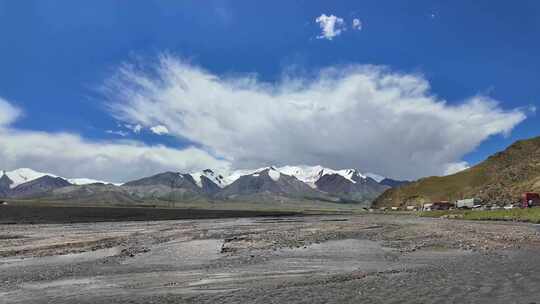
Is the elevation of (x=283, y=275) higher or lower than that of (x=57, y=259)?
lower

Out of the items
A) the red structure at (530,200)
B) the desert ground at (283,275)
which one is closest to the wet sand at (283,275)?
the desert ground at (283,275)

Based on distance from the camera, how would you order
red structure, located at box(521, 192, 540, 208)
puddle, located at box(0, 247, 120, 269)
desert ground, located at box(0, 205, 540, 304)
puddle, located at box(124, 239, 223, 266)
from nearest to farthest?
desert ground, located at box(0, 205, 540, 304) → puddle, located at box(124, 239, 223, 266) → puddle, located at box(0, 247, 120, 269) → red structure, located at box(521, 192, 540, 208)

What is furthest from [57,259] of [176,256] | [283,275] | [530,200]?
[530,200]

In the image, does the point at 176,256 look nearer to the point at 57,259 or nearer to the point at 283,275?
the point at 57,259

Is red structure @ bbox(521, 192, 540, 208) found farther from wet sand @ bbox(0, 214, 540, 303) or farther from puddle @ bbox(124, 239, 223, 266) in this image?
puddle @ bbox(124, 239, 223, 266)

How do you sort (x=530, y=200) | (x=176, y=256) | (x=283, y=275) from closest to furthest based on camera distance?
(x=283, y=275) → (x=176, y=256) → (x=530, y=200)

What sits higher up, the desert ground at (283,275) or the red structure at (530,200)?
the red structure at (530,200)

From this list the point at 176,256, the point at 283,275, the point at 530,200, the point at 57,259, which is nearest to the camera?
the point at 283,275

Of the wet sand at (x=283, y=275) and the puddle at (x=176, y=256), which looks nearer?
the wet sand at (x=283, y=275)

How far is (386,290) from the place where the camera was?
61.6 feet

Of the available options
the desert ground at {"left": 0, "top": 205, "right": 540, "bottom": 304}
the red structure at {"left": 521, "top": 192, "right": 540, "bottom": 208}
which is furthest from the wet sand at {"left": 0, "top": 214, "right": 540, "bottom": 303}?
the red structure at {"left": 521, "top": 192, "right": 540, "bottom": 208}

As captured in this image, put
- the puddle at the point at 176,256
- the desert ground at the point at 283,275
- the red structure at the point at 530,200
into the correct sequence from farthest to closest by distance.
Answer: the red structure at the point at 530,200
the puddle at the point at 176,256
the desert ground at the point at 283,275

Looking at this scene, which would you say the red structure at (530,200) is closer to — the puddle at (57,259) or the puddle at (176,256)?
the puddle at (176,256)

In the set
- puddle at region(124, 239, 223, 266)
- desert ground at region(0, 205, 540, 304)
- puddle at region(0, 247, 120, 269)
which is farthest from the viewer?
puddle at region(0, 247, 120, 269)
